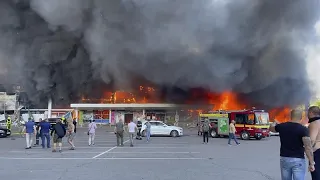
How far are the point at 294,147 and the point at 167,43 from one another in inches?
1060

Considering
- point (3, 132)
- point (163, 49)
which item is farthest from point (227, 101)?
point (3, 132)

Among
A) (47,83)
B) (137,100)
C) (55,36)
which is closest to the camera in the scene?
(55,36)

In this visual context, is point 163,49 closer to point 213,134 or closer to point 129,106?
point 213,134

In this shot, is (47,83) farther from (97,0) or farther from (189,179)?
(189,179)

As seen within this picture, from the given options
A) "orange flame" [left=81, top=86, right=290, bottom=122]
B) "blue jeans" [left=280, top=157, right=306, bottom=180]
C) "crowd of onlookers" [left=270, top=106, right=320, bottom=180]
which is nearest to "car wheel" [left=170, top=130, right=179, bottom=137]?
"orange flame" [left=81, top=86, right=290, bottom=122]

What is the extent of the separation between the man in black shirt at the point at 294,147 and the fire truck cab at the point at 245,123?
19.9 metres

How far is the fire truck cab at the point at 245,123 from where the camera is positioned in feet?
83.9

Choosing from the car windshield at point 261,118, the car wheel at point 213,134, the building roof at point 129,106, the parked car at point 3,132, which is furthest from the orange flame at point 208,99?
the parked car at point 3,132

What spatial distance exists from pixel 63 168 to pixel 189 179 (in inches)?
154

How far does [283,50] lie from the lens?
35094 millimetres

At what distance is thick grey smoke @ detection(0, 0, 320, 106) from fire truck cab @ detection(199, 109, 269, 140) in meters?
7.30

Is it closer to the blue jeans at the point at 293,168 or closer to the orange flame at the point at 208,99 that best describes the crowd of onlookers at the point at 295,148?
the blue jeans at the point at 293,168

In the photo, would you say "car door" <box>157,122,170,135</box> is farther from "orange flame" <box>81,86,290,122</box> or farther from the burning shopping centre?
"orange flame" <box>81,86,290,122</box>

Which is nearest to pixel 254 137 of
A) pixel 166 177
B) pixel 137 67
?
pixel 137 67
